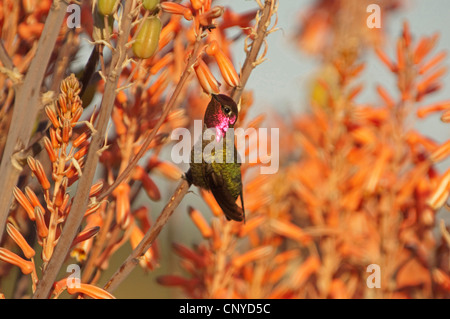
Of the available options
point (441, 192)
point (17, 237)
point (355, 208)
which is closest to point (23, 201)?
point (17, 237)

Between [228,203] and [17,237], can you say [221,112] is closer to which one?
[228,203]

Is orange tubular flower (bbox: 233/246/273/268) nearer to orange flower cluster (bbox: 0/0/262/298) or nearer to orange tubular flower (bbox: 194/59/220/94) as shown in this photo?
orange flower cluster (bbox: 0/0/262/298)

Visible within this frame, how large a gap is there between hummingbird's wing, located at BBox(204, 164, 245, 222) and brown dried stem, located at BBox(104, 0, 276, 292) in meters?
0.02

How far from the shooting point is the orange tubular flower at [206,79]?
423 millimetres

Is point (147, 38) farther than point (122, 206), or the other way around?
point (122, 206)

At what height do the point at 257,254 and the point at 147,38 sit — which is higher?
the point at 147,38

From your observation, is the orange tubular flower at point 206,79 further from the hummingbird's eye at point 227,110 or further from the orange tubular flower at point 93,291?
the orange tubular flower at point 93,291

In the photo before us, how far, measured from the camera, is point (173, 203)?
40 centimetres

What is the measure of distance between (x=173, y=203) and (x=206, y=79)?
10cm

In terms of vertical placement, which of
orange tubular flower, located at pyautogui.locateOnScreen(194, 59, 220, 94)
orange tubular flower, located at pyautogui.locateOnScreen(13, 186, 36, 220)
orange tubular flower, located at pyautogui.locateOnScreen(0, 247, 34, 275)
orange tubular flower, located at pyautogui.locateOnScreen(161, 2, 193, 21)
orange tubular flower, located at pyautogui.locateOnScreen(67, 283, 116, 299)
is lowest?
orange tubular flower, located at pyautogui.locateOnScreen(67, 283, 116, 299)

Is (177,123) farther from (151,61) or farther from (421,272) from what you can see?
(421,272)

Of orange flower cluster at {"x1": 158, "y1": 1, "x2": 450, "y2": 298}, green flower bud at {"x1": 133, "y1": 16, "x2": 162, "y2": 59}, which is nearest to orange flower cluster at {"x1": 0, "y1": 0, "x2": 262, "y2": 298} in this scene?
green flower bud at {"x1": 133, "y1": 16, "x2": 162, "y2": 59}

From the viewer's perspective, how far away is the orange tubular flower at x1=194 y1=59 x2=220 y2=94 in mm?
423

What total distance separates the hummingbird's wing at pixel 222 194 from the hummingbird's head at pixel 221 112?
0.04m
